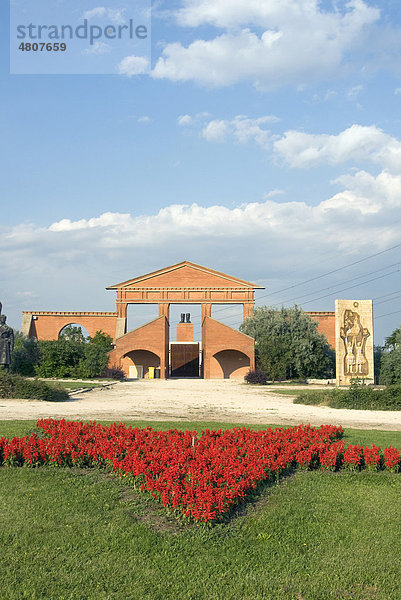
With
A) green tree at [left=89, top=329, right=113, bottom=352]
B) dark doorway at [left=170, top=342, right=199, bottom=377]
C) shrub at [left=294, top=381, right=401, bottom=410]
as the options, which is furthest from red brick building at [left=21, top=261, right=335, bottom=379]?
shrub at [left=294, top=381, right=401, bottom=410]

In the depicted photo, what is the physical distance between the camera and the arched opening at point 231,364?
43.6 m

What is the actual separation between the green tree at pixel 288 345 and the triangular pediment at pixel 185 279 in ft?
23.6

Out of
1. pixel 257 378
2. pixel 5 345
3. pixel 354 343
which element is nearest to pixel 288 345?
pixel 354 343

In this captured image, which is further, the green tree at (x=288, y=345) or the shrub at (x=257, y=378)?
the green tree at (x=288, y=345)

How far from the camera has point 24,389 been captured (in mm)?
18062

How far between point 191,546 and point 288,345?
36003mm

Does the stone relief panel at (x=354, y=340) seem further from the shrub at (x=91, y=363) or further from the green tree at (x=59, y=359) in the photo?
the green tree at (x=59, y=359)

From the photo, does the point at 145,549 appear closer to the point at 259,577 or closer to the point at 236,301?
the point at 259,577

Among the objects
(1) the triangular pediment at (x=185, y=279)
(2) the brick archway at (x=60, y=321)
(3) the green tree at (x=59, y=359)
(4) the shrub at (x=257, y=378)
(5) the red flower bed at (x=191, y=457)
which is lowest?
(4) the shrub at (x=257, y=378)

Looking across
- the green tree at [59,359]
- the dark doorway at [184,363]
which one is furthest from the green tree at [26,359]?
the dark doorway at [184,363]

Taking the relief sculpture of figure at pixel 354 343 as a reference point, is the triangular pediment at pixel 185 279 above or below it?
above

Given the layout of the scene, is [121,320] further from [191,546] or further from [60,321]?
[191,546]

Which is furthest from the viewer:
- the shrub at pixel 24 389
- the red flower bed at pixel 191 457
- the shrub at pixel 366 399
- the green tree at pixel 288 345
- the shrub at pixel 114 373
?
the green tree at pixel 288 345

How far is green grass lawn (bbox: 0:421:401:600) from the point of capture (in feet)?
12.9
